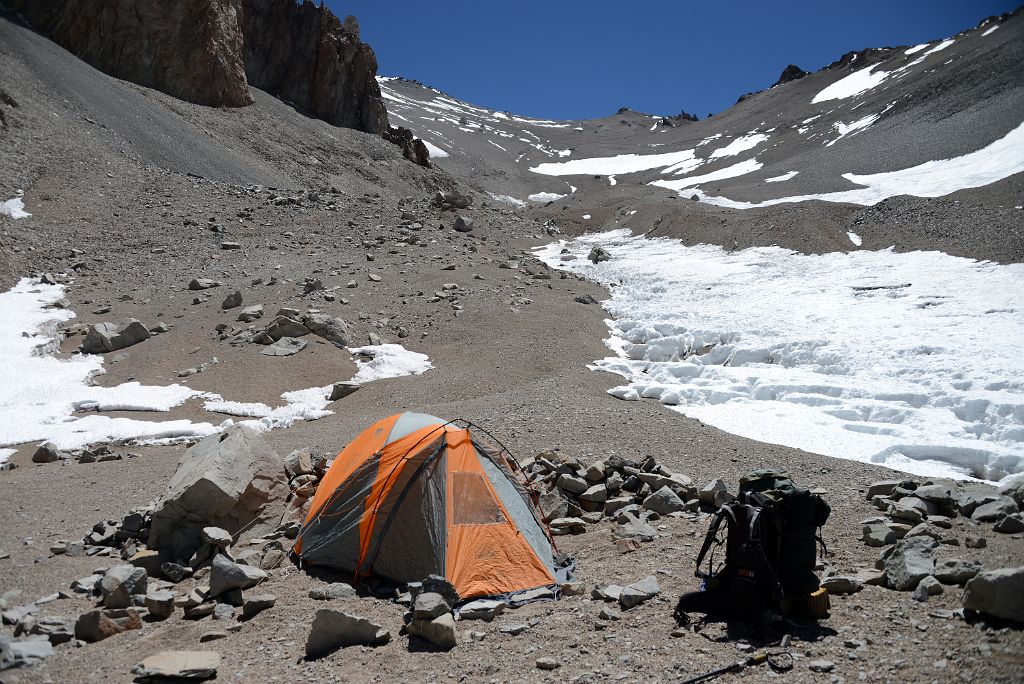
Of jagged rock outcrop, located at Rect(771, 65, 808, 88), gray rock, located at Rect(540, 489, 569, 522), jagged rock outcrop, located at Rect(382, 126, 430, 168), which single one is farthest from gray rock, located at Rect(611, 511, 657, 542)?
jagged rock outcrop, located at Rect(771, 65, 808, 88)

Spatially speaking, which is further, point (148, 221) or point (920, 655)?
point (148, 221)

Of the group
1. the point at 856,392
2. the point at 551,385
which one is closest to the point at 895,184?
the point at 856,392

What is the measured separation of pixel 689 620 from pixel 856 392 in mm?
9729

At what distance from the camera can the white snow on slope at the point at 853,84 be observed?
8388 cm

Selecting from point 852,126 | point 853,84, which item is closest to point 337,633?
point 852,126

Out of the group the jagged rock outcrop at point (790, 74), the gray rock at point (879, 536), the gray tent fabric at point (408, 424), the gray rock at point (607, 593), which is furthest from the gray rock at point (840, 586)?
the jagged rock outcrop at point (790, 74)

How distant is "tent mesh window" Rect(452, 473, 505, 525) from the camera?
743cm

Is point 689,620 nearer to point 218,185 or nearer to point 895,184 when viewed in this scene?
point 218,185

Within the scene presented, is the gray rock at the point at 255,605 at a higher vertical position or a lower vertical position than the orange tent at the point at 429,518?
lower

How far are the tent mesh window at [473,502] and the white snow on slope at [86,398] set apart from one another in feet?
A: 24.5

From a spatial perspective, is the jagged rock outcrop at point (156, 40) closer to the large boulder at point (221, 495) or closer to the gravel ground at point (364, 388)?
the gravel ground at point (364, 388)

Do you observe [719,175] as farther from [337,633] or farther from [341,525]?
[337,633]

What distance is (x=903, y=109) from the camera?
195ft

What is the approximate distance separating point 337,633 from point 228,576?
179 centimetres
